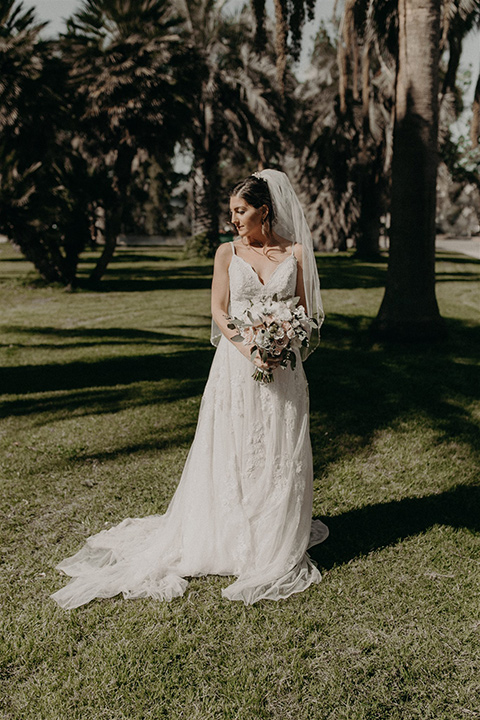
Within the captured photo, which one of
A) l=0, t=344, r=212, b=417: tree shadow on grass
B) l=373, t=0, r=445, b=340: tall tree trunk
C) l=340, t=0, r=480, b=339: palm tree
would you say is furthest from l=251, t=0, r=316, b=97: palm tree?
l=0, t=344, r=212, b=417: tree shadow on grass

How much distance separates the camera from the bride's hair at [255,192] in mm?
3330

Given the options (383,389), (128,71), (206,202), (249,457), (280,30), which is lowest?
(383,389)

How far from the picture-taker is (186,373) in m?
8.34

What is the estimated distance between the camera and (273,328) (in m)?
3.15

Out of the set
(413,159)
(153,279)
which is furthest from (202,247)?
(413,159)

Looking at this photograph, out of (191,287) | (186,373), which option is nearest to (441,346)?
(186,373)

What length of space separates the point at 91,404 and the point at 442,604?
189 inches

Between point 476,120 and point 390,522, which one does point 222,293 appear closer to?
point 390,522

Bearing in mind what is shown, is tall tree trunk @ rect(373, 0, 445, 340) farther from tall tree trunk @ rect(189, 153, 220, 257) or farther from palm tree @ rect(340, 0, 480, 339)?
tall tree trunk @ rect(189, 153, 220, 257)

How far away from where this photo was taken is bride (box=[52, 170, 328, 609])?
3.40 meters

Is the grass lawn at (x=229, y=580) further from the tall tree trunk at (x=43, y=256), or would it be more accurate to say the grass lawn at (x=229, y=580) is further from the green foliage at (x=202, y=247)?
the green foliage at (x=202, y=247)

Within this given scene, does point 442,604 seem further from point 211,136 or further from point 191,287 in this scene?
point 211,136

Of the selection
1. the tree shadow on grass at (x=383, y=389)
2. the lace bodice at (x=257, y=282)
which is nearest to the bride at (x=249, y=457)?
the lace bodice at (x=257, y=282)

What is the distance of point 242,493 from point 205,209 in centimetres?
2471
